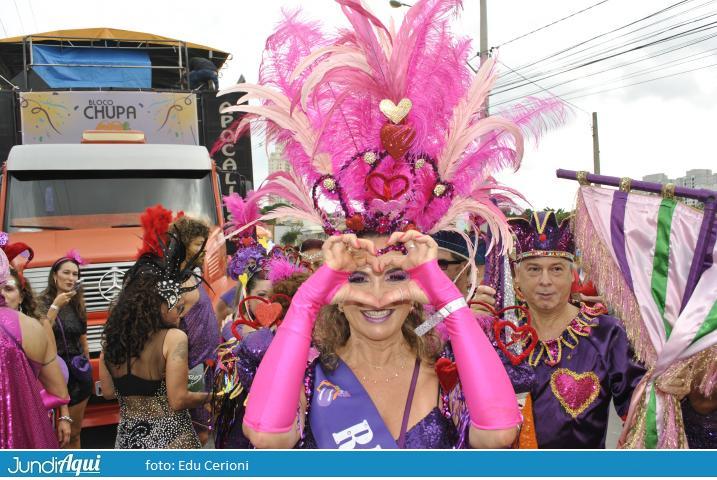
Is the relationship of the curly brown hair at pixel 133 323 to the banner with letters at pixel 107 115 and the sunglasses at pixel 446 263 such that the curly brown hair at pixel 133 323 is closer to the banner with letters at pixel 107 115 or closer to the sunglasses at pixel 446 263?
the sunglasses at pixel 446 263

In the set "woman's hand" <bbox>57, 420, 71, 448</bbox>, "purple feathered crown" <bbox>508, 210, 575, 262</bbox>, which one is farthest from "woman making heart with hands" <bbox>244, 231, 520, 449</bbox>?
"woman's hand" <bbox>57, 420, 71, 448</bbox>

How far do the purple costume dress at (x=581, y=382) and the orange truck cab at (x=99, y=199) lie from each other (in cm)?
405

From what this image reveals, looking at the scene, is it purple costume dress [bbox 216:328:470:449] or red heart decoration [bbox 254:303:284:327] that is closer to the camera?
purple costume dress [bbox 216:328:470:449]

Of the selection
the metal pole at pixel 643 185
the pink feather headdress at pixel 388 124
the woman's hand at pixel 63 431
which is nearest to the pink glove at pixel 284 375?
the pink feather headdress at pixel 388 124

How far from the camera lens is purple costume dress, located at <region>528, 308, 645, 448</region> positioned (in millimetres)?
2895

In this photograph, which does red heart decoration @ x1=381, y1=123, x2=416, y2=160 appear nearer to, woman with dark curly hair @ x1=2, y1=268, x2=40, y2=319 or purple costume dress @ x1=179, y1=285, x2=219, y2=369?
A: purple costume dress @ x1=179, y1=285, x2=219, y2=369

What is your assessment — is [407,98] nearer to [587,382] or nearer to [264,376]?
[264,376]

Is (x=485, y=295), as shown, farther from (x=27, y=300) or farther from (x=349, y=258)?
(x=27, y=300)

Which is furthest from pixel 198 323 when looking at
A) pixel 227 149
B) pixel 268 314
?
pixel 227 149

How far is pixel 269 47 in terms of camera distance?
2.43 m

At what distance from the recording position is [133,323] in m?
3.38

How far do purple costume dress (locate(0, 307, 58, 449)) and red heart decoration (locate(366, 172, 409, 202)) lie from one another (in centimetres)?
204

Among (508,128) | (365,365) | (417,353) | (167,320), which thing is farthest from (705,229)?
(167,320)

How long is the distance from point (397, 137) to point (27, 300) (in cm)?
339
